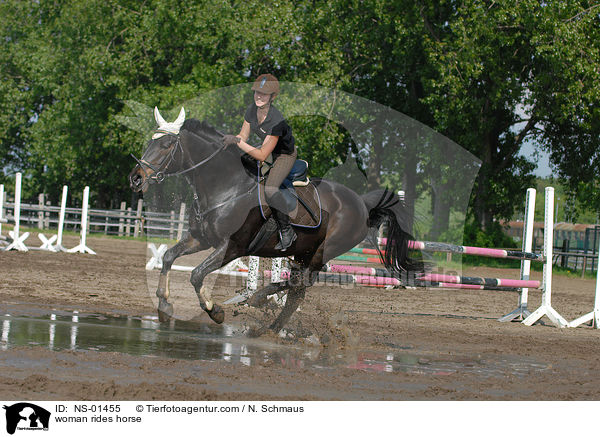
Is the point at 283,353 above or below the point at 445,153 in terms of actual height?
below

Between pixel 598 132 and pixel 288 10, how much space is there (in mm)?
11575

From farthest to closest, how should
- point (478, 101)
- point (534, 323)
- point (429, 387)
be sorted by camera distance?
point (478, 101) < point (534, 323) < point (429, 387)

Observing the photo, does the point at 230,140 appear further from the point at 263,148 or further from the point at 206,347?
the point at 206,347

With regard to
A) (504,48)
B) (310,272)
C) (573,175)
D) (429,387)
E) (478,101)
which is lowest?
(429,387)

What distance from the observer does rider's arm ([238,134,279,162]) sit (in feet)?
22.2

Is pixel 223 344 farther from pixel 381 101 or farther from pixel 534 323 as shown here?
pixel 381 101

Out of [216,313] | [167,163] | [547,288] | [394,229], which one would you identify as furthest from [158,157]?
[547,288]

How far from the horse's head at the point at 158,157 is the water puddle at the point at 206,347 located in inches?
55.6

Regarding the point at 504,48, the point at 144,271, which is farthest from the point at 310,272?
the point at 504,48

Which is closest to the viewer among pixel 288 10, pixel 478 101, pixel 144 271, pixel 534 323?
pixel 534 323

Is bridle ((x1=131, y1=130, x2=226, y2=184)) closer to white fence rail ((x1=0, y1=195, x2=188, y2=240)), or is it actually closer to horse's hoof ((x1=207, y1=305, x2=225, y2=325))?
horse's hoof ((x1=207, y1=305, x2=225, y2=325))

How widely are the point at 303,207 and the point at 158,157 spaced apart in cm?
164
